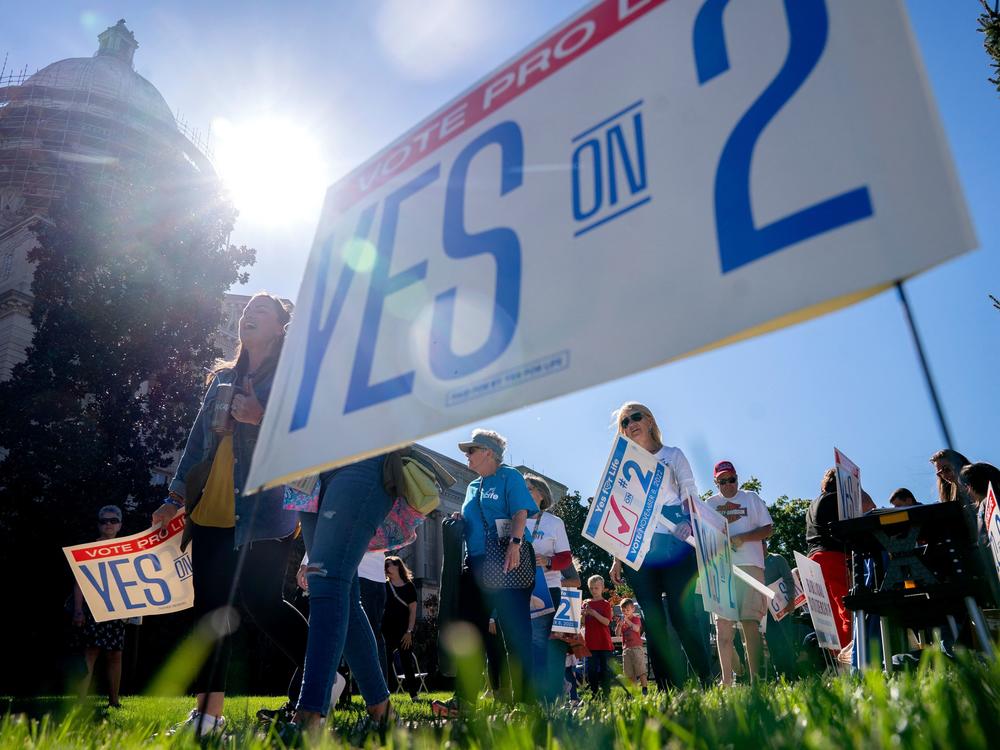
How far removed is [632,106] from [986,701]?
59.1 inches

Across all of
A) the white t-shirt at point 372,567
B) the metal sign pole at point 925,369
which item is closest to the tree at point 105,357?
the white t-shirt at point 372,567

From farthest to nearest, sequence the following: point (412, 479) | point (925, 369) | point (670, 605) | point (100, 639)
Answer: point (100, 639), point (670, 605), point (412, 479), point (925, 369)

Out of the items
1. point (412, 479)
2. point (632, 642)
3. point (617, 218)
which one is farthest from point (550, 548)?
point (632, 642)

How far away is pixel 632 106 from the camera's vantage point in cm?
184

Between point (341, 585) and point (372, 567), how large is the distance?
9.17ft

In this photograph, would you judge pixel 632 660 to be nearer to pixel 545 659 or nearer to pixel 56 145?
pixel 545 659

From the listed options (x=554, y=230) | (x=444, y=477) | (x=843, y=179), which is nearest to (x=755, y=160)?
(x=843, y=179)

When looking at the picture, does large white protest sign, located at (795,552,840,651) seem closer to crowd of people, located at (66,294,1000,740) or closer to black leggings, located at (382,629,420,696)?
crowd of people, located at (66,294,1000,740)

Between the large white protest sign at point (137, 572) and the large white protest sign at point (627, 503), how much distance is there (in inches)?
99.6

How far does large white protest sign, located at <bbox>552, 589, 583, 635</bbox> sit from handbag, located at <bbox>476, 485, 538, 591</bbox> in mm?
2948

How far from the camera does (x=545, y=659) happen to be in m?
5.57

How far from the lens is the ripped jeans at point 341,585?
282cm

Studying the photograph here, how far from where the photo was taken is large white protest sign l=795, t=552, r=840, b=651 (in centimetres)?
530

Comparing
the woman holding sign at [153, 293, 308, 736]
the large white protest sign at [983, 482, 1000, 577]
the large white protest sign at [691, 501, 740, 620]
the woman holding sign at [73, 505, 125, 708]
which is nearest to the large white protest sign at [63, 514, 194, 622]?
the woman holding sign at [153, 293, 308, 736]
